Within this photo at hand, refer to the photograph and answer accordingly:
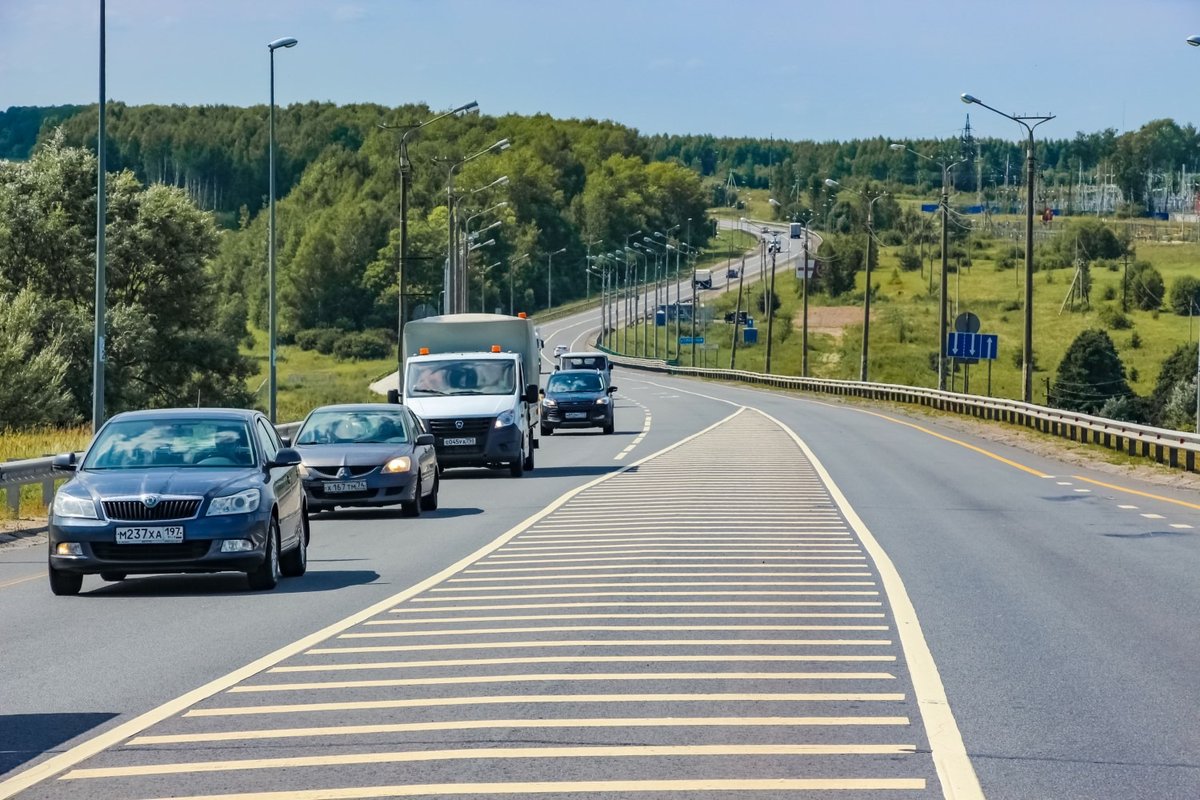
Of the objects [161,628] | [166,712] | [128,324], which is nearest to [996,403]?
[128,324]

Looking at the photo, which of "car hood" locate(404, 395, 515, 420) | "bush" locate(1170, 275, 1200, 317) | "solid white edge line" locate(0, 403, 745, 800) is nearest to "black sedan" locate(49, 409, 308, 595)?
"solid white edge line" locate(0, 403, 745, 800)

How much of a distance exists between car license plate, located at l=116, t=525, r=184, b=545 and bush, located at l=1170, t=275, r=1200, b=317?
520 feet

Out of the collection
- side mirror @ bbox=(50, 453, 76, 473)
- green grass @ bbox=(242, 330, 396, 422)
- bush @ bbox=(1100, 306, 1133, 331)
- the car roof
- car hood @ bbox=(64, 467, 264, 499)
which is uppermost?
bush @ bbox=(1100, 306, 1133, 331)

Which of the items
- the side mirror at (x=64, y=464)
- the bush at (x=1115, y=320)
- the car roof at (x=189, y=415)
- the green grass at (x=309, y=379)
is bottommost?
the green grass at (x=309, y=379)

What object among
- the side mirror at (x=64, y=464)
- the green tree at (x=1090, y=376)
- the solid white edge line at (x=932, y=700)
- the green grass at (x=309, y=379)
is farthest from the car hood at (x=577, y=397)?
the green tree at (x=1090, y=376)

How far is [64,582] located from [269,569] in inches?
63.3

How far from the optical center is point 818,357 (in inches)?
5896

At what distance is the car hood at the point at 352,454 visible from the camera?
23.5 meters

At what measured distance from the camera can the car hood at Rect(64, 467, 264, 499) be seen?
593 inches

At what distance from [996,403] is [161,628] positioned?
42129 mm

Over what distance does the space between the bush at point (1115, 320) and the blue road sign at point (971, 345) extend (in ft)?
325

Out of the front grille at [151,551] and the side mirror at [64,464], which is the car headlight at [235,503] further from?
the side mirror at [64,464]

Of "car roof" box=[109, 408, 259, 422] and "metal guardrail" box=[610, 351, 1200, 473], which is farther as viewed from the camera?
"metal guardrail" box=[610, 351, 1200, 473]

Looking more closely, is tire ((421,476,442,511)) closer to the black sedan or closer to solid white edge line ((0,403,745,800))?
solid white edge line ((0,403,745,800))
